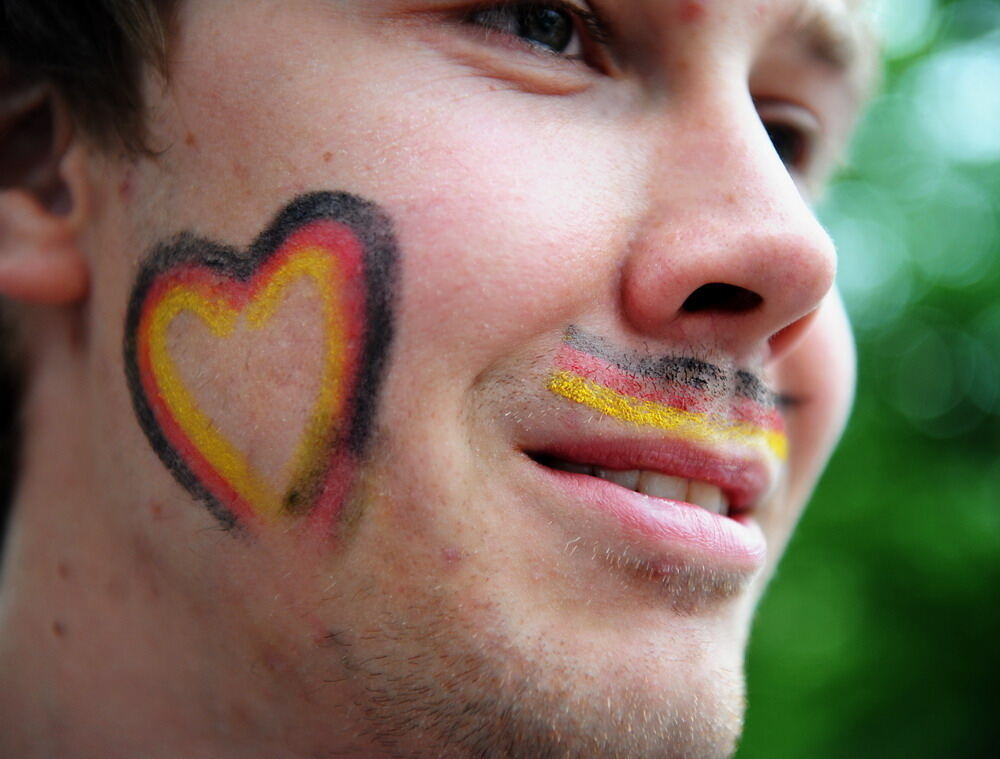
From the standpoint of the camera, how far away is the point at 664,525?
1.56 meters

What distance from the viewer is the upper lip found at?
4.90 ft

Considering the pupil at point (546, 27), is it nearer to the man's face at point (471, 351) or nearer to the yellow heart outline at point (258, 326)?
the man's face at point (471, 351)

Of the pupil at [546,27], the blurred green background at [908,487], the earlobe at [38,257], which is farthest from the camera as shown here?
the blurred green background at [908,487]

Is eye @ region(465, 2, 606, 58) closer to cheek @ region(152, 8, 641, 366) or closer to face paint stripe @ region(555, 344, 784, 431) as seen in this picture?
cheek @ region(152, 8, 641, 366)

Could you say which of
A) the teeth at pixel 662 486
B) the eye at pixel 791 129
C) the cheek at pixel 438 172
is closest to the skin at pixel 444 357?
the cheek at pixel 438 172

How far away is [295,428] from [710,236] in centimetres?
76

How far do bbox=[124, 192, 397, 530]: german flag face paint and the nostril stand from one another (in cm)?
52

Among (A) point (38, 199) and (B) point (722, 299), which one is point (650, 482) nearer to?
(B) point (722, 299)

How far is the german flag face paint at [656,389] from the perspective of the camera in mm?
1457

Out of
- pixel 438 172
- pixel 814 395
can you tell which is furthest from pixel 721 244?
pixel 814 395

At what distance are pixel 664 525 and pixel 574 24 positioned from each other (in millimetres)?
941

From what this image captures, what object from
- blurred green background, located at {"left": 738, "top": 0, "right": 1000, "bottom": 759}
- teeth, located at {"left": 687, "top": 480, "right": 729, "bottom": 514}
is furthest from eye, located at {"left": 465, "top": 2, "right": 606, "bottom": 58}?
blurred green background, located at {"left": 738, "top": 0, "right": 1000, "bottom": 759}

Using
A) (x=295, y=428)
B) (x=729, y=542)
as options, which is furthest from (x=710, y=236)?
(x=295, y=428)

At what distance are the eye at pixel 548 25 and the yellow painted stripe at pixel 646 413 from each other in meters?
0.64
